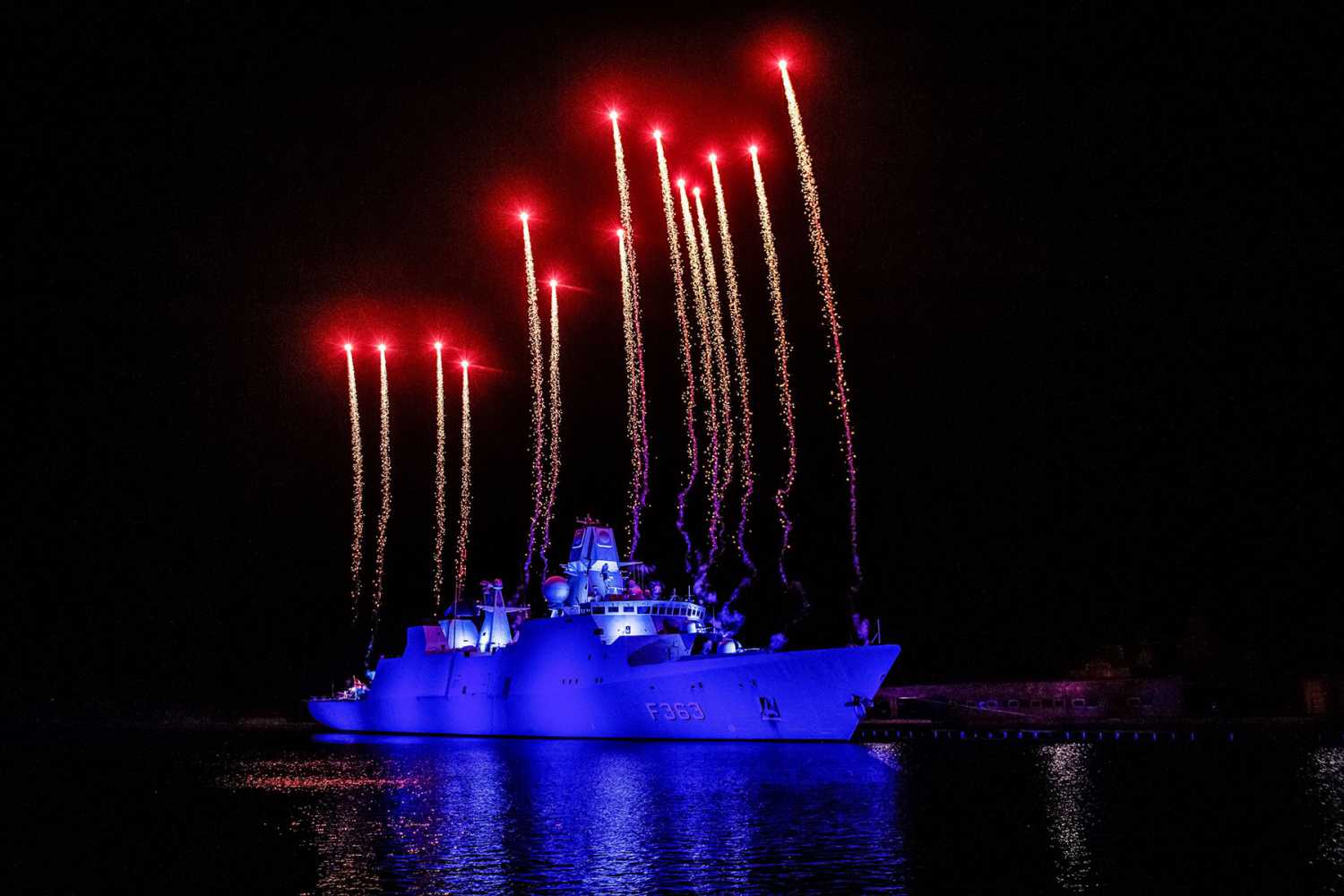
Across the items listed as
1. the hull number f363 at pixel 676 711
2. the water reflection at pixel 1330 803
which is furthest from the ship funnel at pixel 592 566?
the water reflection at pixel 1330 803

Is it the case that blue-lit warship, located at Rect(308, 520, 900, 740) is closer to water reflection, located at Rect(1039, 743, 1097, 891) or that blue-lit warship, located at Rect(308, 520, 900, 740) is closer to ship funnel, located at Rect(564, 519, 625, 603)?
ship funnel, located at Rect(564, 519, 625, 603)

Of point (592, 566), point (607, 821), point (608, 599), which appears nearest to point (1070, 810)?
point (607, 821)

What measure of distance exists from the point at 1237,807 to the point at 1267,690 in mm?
35729

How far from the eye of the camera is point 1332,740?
4256 cm

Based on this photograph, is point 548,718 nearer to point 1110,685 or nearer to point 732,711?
point 732,711

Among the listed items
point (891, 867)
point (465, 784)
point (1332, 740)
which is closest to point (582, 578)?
point (465, 784)

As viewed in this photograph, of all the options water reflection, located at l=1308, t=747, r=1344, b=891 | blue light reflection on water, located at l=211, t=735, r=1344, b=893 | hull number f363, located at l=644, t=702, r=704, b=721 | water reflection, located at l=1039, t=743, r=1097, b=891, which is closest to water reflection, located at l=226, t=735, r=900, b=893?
blue light reflection on water, located at l=211, t=735, r=1344, b=893

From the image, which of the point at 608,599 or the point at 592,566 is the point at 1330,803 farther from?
the point at 592,566

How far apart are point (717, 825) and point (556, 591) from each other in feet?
110

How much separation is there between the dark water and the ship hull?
235 cm

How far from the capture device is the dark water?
56.9 ft

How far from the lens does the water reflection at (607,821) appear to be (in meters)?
17.4

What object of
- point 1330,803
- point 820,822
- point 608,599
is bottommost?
point 1330,803

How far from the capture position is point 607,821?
2347 cm
